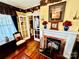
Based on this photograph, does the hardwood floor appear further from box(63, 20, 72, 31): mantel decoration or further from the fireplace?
box(63, 20, 72, 31): mantel decoration

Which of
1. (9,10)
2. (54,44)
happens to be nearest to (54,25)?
(54,44)

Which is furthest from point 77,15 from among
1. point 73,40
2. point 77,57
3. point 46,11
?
point 77,57

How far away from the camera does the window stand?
9.37 feet

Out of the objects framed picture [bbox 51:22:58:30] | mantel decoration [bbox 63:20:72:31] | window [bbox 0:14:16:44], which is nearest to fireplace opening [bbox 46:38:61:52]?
framed picture [bbox 51:22:58:30]

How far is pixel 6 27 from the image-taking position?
10.2 ft

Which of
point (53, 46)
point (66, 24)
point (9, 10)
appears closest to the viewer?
point (66, 24)

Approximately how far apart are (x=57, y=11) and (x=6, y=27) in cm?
259

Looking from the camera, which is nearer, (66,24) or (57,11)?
(66,24)

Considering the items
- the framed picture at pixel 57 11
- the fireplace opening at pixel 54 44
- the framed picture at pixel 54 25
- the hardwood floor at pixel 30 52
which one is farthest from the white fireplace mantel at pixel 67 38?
the hardwood floor at pixel 30 52

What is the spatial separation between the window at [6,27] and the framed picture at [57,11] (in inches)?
86.3

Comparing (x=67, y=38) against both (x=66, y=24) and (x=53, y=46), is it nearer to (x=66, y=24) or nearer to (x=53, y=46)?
(x=66, y=24)

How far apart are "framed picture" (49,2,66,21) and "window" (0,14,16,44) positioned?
2.19 metres

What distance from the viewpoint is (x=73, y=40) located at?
2.05 m

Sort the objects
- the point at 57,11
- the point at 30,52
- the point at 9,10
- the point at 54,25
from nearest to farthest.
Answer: the point at 57,11 → the point at 54,25 → the point at 30,52 → the point at 9,10
